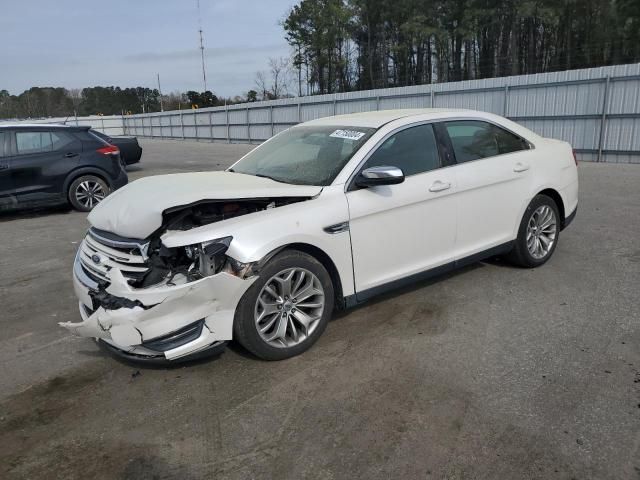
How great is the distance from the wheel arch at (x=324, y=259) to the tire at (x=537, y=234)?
2.18m

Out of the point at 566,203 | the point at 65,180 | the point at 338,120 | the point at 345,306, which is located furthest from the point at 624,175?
the point at 65,180

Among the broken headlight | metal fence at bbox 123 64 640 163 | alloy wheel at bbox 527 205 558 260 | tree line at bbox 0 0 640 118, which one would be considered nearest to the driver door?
the broken headlight

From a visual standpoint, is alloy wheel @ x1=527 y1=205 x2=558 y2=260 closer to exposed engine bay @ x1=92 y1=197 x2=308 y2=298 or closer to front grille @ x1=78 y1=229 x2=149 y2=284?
exposed engine bay @ x1=92 y1=197 x2=308 y2=298

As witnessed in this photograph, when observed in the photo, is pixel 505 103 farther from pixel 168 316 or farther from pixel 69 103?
pixel 69 103

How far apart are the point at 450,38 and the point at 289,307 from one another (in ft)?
130

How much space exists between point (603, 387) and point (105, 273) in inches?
124

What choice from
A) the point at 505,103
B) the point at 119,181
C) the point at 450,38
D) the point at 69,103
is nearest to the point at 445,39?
the point at 450,38

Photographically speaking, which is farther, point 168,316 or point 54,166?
point 54,166

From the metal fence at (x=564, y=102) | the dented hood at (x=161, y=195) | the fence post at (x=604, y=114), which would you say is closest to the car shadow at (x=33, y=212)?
the dented hood at (x=161, y=195)

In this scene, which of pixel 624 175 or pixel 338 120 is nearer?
pixel 338 120

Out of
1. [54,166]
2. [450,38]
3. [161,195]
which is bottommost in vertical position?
[54,166]

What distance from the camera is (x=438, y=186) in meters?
4.20

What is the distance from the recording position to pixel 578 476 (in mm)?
2361

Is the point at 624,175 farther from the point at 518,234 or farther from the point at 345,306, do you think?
the point at 345,306
